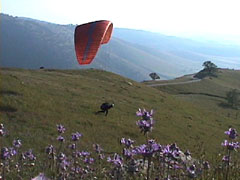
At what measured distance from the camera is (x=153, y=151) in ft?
15.2

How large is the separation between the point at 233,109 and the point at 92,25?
67.8 m

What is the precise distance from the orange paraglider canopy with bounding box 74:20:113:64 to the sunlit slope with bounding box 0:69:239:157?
11862 mm

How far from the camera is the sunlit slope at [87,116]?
25.8 metres

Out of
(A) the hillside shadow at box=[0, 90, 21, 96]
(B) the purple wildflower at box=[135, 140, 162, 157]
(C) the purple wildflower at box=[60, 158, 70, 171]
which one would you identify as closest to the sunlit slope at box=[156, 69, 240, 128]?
(A) the hillside shadow at box=[0, 90, 21, 96]

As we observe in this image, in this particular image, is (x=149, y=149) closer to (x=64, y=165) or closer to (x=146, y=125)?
(x=146, y=125)

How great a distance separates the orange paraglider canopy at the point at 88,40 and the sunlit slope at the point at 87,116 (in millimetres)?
11862

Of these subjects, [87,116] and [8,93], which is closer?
[8,93]

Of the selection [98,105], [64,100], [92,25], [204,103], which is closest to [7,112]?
[64,100]

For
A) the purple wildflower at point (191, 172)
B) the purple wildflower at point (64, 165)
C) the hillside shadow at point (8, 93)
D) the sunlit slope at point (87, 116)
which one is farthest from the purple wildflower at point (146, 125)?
the hillside shadow at point (8, 93)

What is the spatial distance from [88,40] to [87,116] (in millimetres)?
21789

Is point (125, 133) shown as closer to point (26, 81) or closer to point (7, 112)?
point (7, 112)

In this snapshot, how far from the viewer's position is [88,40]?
10.2 m

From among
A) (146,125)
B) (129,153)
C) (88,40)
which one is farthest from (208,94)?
(146,125)

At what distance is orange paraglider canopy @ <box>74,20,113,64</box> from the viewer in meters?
10.1
